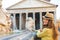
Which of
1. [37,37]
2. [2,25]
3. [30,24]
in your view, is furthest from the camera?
[30,24]

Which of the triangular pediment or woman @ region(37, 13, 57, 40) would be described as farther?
the triangular pediment

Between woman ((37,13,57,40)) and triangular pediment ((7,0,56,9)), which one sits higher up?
triangular pediment ((7,0,56,9))

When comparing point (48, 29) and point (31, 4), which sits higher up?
point (31, 4)

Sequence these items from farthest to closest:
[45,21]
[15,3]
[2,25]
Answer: [15,3]
[2,25]
[45,21]

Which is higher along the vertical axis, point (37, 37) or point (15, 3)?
point (15, 3)

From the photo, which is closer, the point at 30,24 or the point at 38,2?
the point at 30,24

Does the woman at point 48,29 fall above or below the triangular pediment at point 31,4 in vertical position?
below

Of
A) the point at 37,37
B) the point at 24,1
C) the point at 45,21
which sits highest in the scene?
the point at 24,1

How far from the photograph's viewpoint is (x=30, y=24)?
2.69 meters

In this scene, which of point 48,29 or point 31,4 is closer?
point 48,29

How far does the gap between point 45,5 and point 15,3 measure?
1057mm

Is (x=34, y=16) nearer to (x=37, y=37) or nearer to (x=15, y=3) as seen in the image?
(x=15, y=3)

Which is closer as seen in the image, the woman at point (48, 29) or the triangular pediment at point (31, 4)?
the woman at point (48, 29)

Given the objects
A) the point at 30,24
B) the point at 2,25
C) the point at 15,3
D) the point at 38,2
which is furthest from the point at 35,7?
the point at 2,25
